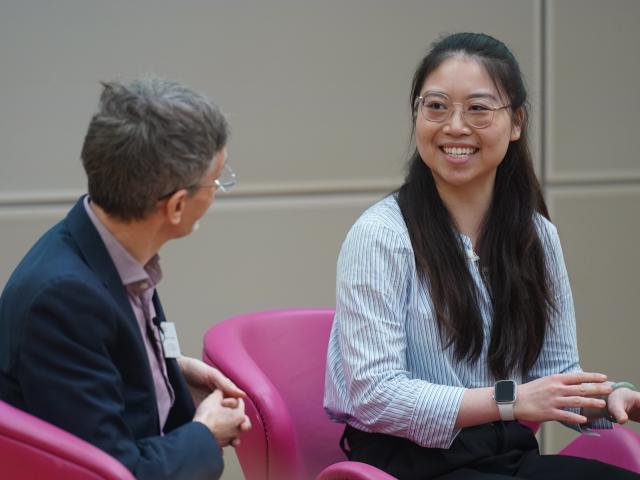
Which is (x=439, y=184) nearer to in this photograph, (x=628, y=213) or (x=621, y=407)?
(x=621, y=407)

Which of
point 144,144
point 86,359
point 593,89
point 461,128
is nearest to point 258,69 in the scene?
point 593,89

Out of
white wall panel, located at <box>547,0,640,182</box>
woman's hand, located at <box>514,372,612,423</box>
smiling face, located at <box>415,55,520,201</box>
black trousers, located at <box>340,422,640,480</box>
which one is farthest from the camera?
white wall panel, located at <box>547,0,640,182</box>

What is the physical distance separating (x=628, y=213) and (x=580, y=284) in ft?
1.02

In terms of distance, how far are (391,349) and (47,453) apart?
2.56 feet

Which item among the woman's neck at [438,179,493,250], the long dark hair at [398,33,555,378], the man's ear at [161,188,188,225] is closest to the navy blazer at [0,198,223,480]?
the man's ear at [161,188,188,225]

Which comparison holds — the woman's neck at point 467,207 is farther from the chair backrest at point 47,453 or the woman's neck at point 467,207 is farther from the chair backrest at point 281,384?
the chair backrest at point 47,453

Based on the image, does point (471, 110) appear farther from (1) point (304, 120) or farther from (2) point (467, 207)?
(1) point (304, 120)

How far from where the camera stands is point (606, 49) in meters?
3.75

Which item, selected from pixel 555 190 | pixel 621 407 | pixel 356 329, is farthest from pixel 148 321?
pixel 555 190

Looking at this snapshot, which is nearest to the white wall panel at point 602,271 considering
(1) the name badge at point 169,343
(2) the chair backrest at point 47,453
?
(1) the name badge at point 169,343

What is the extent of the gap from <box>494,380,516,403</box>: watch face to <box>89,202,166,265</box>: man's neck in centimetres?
75

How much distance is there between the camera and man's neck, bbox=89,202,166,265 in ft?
6.12

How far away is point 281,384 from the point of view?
2637 mm

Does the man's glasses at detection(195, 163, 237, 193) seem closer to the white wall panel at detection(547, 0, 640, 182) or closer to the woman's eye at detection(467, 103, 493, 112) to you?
the woman's eye at detection(467, 103, 493, 112)
